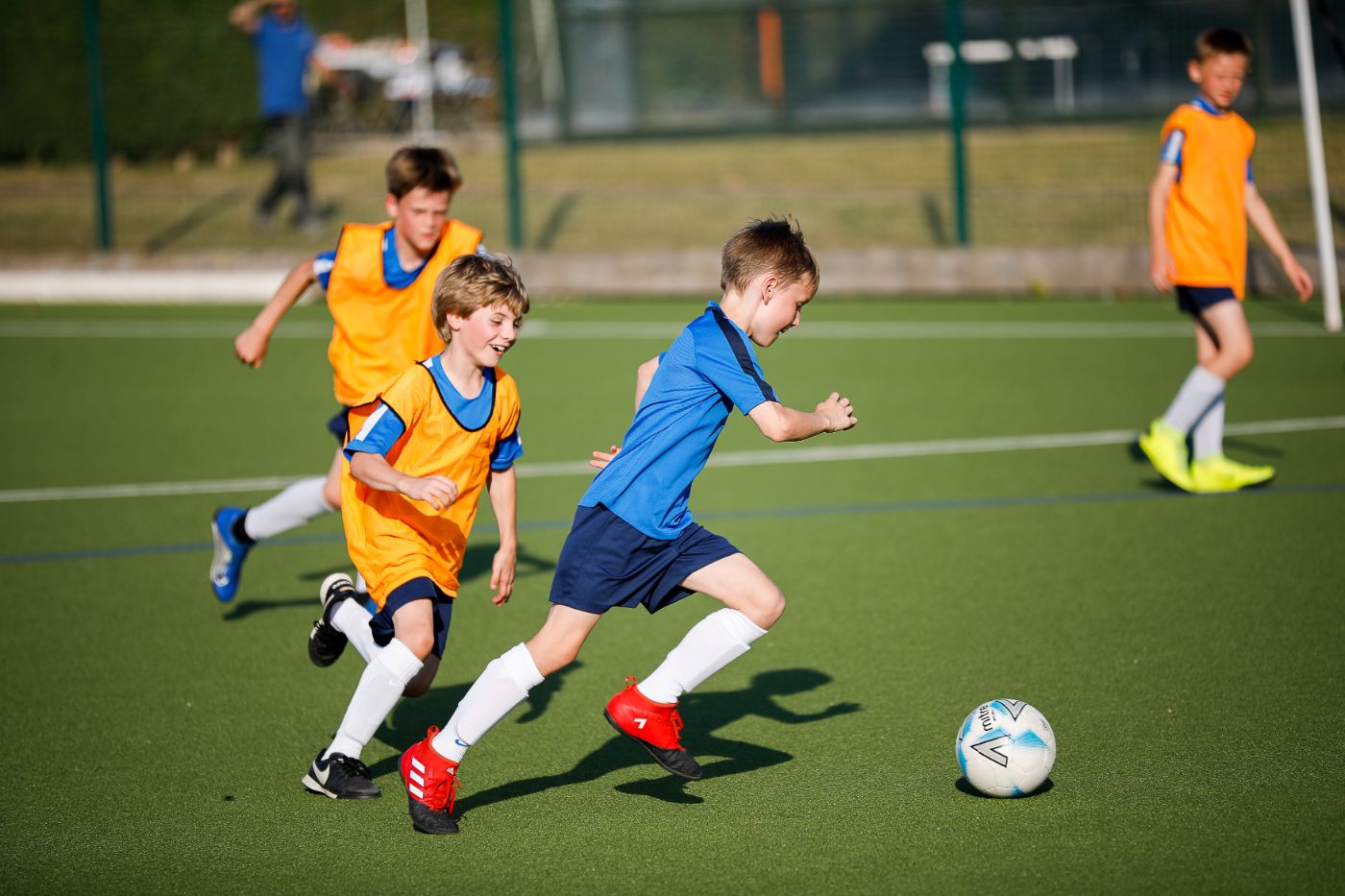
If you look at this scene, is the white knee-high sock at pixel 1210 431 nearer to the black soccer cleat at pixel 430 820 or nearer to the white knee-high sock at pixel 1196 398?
the white knee-high sock at pixel 1196 398

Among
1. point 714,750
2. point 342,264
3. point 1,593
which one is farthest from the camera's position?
point 1,593

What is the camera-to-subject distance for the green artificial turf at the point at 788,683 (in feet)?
12.5

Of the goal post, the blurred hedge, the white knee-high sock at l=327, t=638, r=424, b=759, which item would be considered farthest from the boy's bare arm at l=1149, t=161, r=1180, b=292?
the blurred hedge

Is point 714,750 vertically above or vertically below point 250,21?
below

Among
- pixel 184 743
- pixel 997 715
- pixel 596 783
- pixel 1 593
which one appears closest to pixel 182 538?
pixel 1 593

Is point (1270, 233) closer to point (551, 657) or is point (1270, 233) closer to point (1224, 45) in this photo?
point (1224, 45)

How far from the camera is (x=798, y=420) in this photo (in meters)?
3.95

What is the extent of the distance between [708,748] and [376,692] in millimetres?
1058

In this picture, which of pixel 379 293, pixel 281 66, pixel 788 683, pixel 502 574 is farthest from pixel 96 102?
pixel 502 574

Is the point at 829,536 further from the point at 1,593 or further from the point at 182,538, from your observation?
the point at 1,593

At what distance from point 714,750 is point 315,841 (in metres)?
1.23

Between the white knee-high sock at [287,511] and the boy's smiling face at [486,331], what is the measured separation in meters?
1.96

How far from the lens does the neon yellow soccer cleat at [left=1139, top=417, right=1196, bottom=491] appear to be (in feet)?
24.8

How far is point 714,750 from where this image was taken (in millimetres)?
4598
